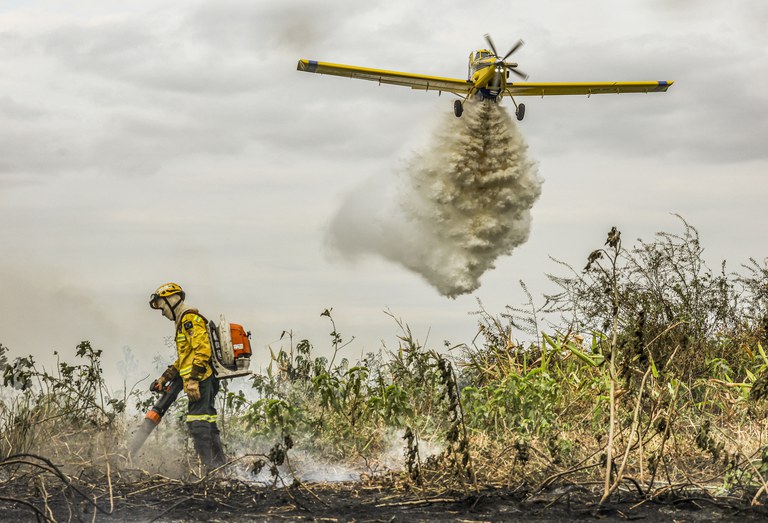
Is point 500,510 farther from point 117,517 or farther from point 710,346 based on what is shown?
point 710,346

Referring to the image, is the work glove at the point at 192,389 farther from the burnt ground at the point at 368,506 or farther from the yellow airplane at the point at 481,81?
the yellow airplane at the point at 481,81

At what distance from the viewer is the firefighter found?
9680 millimetres

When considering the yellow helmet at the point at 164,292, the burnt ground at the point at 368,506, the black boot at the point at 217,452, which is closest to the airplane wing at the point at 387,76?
the yellow helmet at the point at 164,292

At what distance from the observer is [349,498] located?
7.95 meters

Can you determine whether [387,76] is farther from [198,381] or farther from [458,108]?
[198,381]

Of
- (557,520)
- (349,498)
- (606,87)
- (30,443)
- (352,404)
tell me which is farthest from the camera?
(606,87)

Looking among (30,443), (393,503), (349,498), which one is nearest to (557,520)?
(393,503)

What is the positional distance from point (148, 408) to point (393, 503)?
178 inches

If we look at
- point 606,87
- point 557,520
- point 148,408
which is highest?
point 606,87

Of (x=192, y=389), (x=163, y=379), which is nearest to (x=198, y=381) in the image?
(x=192, y=389)

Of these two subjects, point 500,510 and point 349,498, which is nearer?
point 500,510

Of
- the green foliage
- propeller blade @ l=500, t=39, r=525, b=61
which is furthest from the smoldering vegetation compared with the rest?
propeller blade @ l=500, t=39, r=525, b=61

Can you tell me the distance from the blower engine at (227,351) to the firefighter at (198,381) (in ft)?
0.29

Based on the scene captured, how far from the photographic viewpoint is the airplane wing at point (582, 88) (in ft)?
83.0
